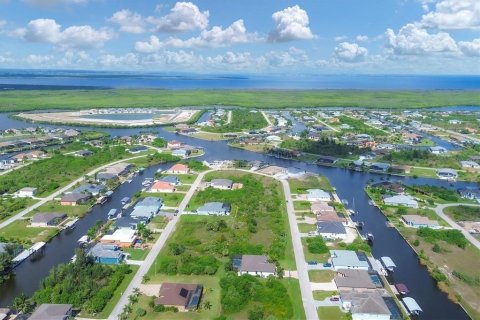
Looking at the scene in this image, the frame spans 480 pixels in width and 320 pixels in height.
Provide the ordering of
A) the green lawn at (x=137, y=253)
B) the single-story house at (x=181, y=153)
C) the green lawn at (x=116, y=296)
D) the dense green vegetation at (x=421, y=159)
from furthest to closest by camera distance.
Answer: the single-story house at (x=181, y=153)
the dense green vegetation at (x=421, y=159)
the green lawn at (x=137, y=253)
the green lawn at (x=116, y=296)

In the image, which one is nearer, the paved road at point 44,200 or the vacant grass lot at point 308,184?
the paved road at point 44,200

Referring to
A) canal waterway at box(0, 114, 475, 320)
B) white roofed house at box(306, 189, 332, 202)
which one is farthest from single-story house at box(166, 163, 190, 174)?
white roofed house at box(306, 189, 332, 202)

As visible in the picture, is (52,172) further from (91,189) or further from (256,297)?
(256,297)

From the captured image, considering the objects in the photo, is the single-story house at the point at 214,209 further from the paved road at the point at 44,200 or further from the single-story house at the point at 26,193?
the single-story house at the point at 26,193

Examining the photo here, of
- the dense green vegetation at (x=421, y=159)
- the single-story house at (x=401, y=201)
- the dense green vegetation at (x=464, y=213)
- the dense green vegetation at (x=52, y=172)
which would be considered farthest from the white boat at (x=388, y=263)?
the dense green vegetation at (x=52, y=172)

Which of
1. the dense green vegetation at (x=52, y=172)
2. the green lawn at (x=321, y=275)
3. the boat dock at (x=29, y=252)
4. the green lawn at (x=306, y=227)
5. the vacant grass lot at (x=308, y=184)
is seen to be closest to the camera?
the green lawn at (x=321, y=275)

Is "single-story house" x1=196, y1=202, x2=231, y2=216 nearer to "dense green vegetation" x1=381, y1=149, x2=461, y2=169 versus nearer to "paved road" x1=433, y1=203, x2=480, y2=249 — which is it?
"paved road" x1=433, y1=203, x2=480, y2=249
